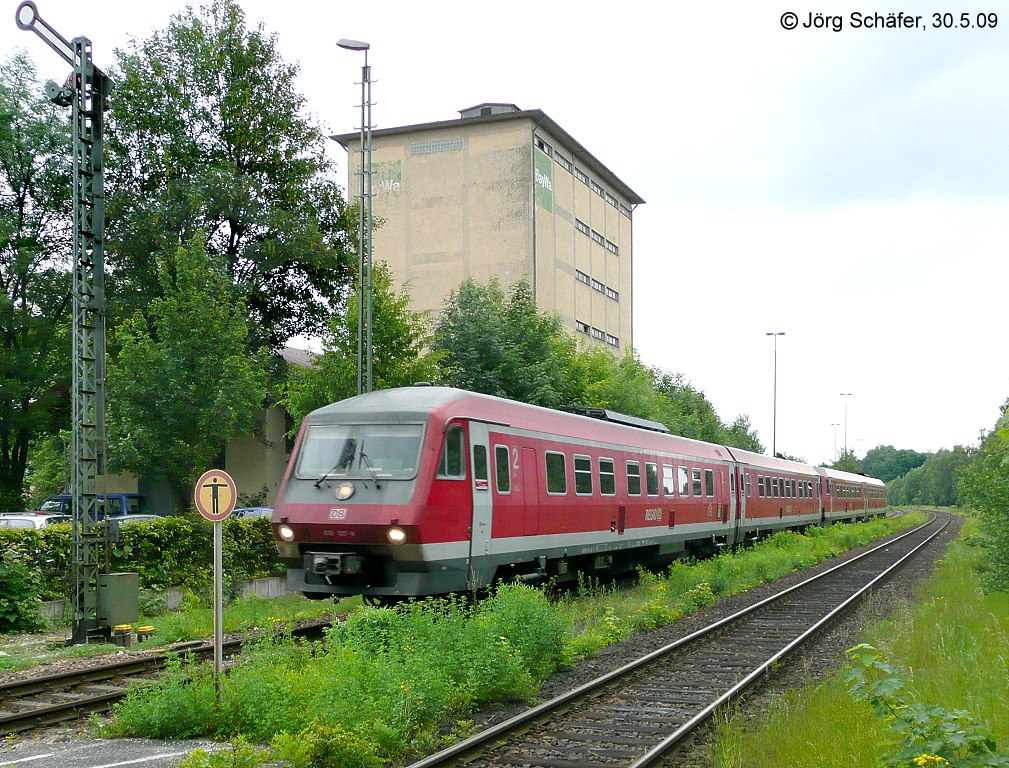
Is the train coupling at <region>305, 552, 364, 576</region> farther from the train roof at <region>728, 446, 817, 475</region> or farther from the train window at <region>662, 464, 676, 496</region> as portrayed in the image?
the train roof at <region>728, 446, 817, 475</region>

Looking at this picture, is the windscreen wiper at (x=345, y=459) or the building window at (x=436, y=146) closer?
the windscreen wiper at (x=345, y=459)

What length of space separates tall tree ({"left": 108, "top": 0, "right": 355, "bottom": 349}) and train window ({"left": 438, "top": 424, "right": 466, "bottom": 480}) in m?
22.4

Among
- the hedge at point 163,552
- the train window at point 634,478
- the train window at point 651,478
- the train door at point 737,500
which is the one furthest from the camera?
the train door at point 737,500

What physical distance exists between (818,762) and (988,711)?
1877 millimetres

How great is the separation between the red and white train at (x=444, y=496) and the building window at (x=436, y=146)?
111 feet

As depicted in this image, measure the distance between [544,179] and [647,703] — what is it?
43.8 meters

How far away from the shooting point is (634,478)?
20.9m

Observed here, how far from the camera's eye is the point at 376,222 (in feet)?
130

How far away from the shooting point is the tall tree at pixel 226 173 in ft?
116

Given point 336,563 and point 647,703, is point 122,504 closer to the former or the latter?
point 336,563

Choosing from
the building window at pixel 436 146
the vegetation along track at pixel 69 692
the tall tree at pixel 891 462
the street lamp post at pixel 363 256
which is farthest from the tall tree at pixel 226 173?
the tall tree at pixel 891 462

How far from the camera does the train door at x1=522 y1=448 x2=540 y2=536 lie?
51.6 feet

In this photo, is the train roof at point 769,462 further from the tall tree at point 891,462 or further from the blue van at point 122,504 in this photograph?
the tall tree at point 891,462

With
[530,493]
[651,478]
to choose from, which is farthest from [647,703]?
[651,478]
